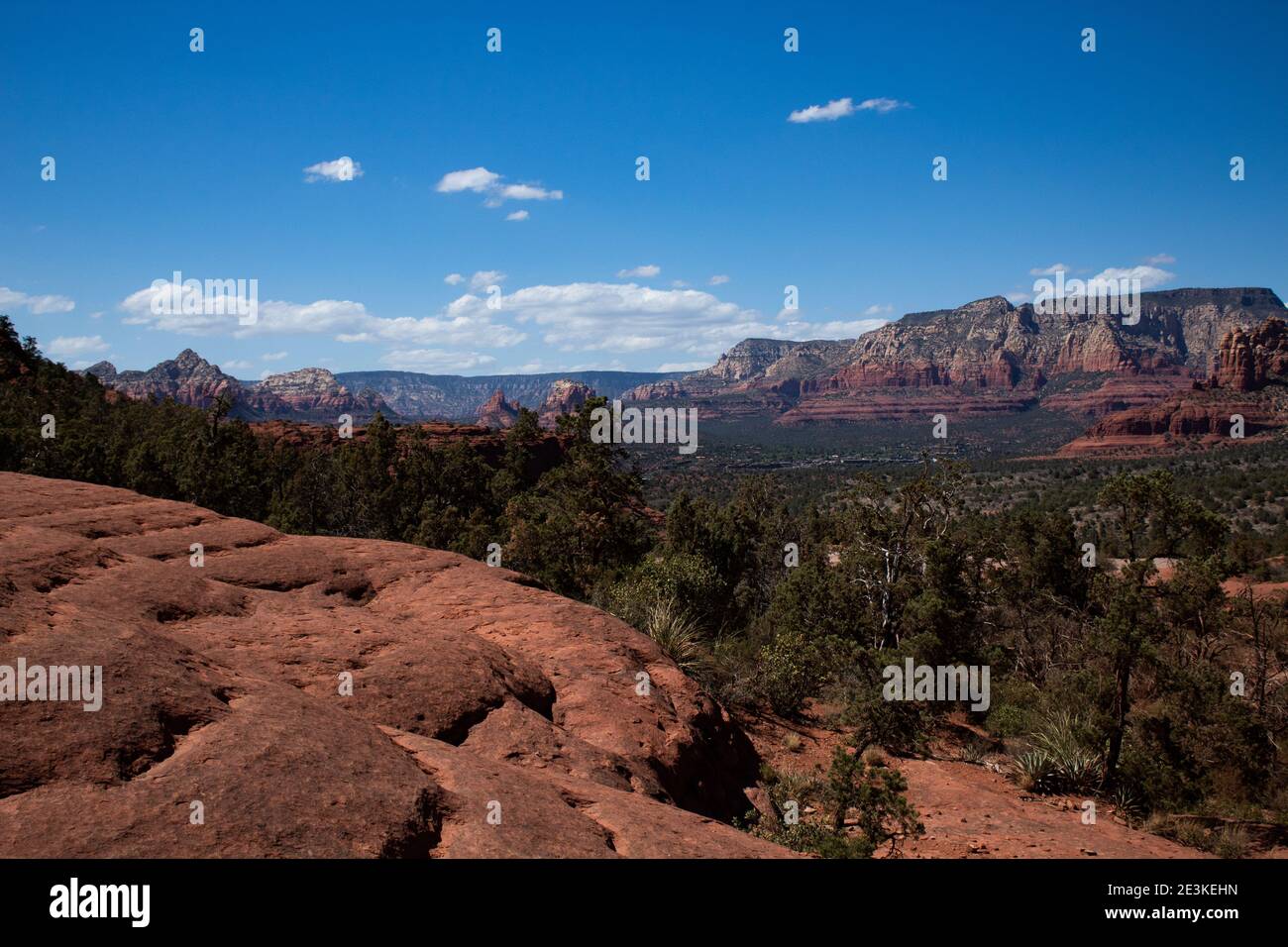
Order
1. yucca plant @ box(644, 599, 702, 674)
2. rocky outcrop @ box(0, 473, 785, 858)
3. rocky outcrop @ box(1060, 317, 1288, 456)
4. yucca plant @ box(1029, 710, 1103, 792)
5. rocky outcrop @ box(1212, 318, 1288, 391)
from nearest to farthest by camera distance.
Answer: rocky outcrop @ box(0, 473, 785, 858)
yucca plant @ box(644, 599, 702, 674)
yucca plant @ box(1029, 710, 1103, 792)
rocky outcrop @ box(1060, 317, 1288, 456)
rocky outcrop @ box(1212, 318, 1288, 391)

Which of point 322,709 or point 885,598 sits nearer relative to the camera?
point 322,709

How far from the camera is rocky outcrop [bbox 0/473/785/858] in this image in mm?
4527

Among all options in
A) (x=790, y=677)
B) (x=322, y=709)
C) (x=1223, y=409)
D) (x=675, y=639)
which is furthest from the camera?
(x=1223, y=409)

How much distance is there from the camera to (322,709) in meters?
6.15

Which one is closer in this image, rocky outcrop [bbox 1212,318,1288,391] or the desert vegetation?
the desert vegetation

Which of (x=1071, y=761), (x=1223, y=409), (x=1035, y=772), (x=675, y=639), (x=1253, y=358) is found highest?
(x=1253, y=358)

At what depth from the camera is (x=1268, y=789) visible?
15055 mm

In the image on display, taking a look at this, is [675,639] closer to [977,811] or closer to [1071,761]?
[977,811]

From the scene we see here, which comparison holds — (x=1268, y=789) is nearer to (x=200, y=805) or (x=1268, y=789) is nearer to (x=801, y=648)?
(x=801, y=648)

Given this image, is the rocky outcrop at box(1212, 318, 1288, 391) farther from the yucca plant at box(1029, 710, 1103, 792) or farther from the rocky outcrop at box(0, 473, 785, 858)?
the rocky outcrop at box(0, 473, 785, 858)

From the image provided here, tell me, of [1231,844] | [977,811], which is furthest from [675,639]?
[1231,844]

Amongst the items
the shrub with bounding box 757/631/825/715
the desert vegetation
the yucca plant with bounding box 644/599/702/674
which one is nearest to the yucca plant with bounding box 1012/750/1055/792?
the desert vegetation
